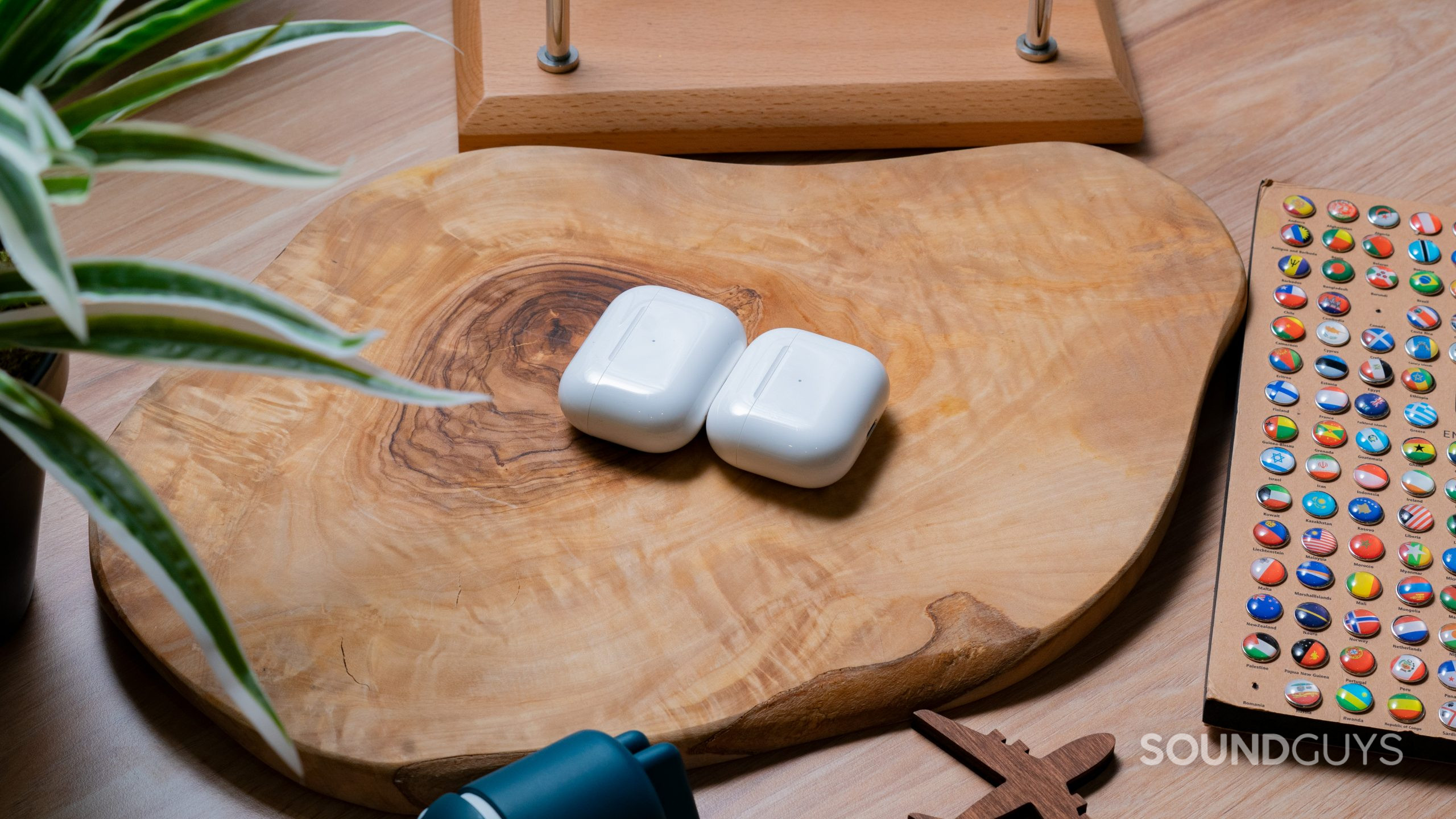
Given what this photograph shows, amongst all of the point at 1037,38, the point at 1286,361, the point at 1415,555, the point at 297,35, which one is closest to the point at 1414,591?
the point at 1415,555

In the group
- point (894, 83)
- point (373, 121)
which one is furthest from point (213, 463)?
point (894, 83)

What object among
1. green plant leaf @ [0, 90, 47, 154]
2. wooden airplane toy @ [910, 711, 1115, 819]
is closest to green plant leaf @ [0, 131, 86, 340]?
green plant leaf @ [0, 90, 47, 154]

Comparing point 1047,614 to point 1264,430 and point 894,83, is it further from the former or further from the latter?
point 894,83

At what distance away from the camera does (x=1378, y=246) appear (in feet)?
2.01

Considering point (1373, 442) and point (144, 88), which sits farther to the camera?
point (1373, 442)

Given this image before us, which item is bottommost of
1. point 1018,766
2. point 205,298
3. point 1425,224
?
point 1018,766

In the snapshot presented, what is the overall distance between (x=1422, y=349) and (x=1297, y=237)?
0.08 m

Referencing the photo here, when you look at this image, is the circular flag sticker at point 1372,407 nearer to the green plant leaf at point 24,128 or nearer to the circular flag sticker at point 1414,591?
the circular flag sticker at point 1414,591

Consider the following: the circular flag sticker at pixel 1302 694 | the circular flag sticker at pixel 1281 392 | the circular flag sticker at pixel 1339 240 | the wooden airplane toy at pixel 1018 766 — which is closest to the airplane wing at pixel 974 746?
the wooden airplane toy at pixel 1018 766

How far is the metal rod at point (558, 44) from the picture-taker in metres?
0.67

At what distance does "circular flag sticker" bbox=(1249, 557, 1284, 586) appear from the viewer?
0.51 meters

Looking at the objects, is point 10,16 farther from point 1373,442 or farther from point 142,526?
point 1373,442

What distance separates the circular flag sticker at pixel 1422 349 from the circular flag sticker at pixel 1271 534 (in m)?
0.12

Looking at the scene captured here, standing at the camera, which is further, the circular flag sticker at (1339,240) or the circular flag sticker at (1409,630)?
the circular flag sticker at (1339,240)
